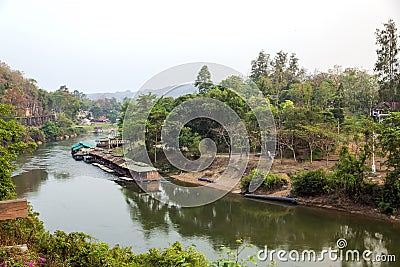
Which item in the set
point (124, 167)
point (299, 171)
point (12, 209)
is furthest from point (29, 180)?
point (12, 209)

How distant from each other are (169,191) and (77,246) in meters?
10.7

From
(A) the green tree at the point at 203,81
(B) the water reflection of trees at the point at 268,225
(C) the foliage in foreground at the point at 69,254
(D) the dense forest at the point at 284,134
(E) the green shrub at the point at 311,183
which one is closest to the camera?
(C) the foliage in foreground at the point at 69,254

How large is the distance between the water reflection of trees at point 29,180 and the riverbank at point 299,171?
591 cm

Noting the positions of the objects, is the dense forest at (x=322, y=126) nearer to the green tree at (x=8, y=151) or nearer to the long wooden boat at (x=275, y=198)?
the long wooden boat at (x=275, y=198)

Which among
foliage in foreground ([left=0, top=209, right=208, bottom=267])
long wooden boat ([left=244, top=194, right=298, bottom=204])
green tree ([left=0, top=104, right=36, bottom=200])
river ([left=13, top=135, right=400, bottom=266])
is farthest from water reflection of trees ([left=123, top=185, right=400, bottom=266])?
foliage in foreground ([left=0, top=209, right=208, bottom=267])

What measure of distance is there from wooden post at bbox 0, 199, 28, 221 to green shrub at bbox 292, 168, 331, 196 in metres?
10.7

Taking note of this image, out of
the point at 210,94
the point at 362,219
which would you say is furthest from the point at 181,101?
the point at 362,219

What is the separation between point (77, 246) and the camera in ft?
16.2

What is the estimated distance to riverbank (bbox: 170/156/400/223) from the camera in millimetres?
11641

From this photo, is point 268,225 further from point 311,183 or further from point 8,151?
point 8,151

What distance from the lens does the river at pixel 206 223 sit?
9656 millimetres

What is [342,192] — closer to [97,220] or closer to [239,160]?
[239,160]

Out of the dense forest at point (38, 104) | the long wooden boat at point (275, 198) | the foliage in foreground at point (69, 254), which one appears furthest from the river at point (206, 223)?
the dense forest at point (38, 104)

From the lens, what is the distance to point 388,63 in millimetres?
17984
